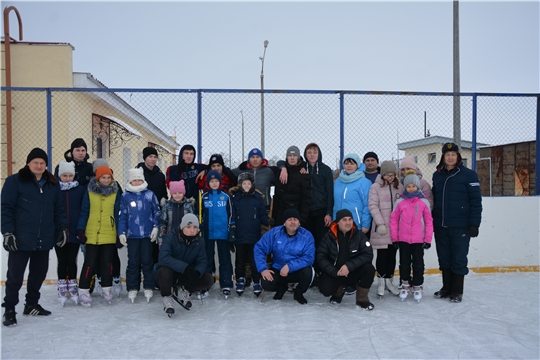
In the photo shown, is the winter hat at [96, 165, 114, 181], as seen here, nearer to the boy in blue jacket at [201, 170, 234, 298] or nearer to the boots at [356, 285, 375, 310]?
the boy in blue jacket at [201, 170, 234, 298]

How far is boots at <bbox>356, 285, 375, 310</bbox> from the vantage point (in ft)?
14.4

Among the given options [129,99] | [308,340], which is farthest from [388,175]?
[129,99]

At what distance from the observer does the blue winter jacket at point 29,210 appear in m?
3.81

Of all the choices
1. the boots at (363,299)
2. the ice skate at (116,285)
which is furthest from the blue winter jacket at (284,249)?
the ice skate at (116,285)

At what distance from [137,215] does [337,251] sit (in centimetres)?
207

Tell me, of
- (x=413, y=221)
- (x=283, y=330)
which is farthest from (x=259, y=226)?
(x=413, y=221)

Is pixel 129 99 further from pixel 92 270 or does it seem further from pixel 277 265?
pixel 277 265

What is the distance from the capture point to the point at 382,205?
4805 mm

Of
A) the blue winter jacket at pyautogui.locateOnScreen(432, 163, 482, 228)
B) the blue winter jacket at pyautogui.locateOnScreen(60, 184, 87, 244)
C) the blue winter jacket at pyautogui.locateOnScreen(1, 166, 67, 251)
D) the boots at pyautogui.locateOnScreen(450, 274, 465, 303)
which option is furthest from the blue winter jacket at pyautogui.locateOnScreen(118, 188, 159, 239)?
the boots at pyautogui.locateOnScreen(450, 274, 465, 303)

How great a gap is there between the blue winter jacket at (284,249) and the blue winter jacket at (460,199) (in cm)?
149

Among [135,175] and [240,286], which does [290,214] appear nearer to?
[240,286]

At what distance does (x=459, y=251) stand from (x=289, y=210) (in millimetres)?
1854

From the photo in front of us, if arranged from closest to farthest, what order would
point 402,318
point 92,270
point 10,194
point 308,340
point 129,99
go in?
1. point 308,340
2. point 10,194
3. point 402,318
4. point 92,270
5. point 129,99

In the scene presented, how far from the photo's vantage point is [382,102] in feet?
18.6
